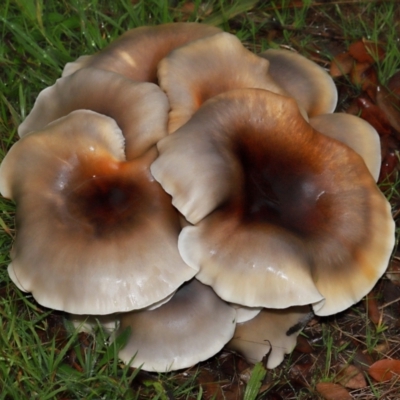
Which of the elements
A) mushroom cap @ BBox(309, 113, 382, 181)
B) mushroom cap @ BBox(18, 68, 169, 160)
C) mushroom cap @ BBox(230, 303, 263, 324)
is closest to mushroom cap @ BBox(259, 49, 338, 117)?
mushroom cap @ BBox(309, 113, 382, 181)

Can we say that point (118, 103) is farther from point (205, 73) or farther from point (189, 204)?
point (189, 204)

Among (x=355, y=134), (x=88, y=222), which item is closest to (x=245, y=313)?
(x=88, y=222)

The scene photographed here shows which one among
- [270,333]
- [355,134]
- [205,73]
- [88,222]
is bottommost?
[270,333]

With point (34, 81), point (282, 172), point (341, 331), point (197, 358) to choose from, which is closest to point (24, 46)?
point (34, 81)

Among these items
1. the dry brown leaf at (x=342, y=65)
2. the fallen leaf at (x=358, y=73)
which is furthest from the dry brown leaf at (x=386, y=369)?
the dry brown leaf at (x=342, y=65)

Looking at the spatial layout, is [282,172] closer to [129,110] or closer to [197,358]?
[129,110]

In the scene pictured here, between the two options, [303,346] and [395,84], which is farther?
[395,84]

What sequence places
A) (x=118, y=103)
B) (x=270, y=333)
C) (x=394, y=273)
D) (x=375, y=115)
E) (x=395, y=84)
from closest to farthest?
(x=118, y=103) → (x=270, y=333) → (x=394, y=273) → (x=375, y=115) → (x=395, y=84)

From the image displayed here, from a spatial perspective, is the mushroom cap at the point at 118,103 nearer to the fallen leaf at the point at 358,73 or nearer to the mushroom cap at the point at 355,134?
the mushroom cap at the point at 355,134
